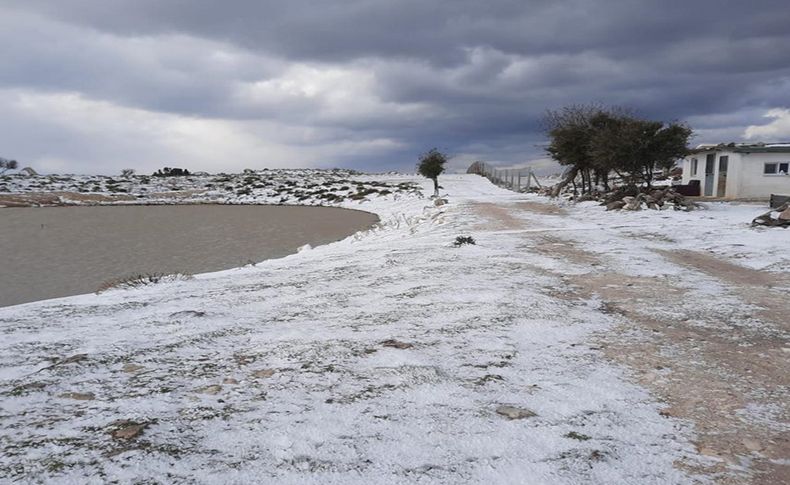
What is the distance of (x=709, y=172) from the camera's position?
2584 centimetres

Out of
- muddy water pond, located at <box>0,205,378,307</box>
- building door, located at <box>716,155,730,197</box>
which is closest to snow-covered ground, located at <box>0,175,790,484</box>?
muddy water pond, located at <box>0,205,378,307</box>

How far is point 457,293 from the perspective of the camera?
20.1ft

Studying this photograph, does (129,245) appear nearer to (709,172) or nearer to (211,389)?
(211,389)

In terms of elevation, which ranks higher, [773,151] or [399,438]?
[773,151]

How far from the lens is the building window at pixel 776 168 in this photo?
937 inches

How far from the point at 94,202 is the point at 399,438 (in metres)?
46.2

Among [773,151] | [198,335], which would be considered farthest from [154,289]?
[773,151]

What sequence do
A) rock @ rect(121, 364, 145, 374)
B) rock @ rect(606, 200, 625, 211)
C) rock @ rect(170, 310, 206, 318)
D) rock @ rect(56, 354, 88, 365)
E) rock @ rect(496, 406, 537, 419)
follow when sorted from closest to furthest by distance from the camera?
rock @ rect(496, 406, 537, 419), rock @ rect(121, 364, 145, 374), rock @ rect(56, 354, 88, 365), rock @ rect(170, 310, 206, 318), rock @ rect(606, 200, 625, 211)

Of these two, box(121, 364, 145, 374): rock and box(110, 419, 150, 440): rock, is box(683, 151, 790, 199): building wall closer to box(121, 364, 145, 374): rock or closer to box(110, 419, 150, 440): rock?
box(121, 364, 145, 374): rock

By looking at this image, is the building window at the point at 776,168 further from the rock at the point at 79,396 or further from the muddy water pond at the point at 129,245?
the rock at the point at 79,396

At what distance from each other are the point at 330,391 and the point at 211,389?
83 cm

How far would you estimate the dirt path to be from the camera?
2740mm

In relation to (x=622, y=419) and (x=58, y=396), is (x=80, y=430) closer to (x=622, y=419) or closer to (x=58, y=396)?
(x=58, y=396)

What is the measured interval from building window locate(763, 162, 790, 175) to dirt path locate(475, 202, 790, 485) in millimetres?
20571
